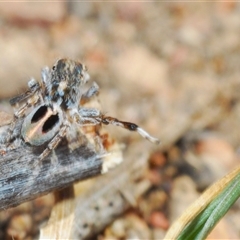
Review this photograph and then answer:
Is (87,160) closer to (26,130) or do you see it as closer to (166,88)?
(26,130)

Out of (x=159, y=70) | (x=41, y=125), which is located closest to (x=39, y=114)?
(x=41, y=125)

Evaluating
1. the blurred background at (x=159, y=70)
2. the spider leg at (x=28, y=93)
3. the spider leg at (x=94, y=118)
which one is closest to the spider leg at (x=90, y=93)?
the spider leg at (x=94, y=118)

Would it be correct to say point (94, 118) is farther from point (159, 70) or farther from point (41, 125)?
point (159, 70)

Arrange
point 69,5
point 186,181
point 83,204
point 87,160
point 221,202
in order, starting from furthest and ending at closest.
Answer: point 69,5
point 186,181
point 83,204
point 87,160
point 221,202

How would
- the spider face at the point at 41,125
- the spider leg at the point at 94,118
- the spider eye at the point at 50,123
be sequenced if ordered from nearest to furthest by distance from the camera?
the spider face at the point at 41,125 → the spider eye at the point at 50,123 → the spider leg at the point at 94,118

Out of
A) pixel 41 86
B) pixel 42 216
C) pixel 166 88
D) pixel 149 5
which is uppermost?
pixel 149 5

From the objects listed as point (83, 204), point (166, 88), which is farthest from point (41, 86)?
point (166, 88)

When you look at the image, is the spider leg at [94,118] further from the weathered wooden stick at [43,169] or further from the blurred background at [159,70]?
the blurred background at [159,70]
